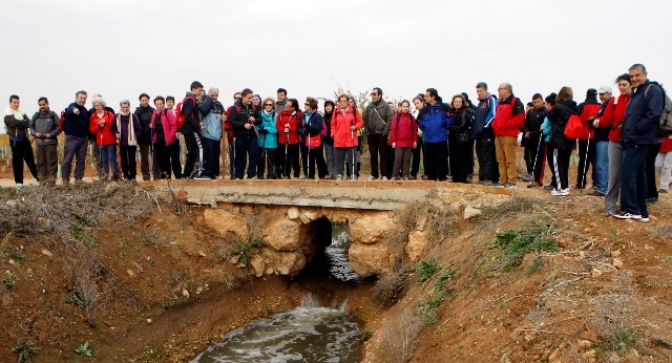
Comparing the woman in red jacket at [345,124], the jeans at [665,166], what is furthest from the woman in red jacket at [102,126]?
the jeans at [665,166]

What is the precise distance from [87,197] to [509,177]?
291 inches

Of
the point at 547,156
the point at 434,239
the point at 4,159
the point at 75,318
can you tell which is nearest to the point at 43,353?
the point at 75,318

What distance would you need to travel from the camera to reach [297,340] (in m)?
8.24

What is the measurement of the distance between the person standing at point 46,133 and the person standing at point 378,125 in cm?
610

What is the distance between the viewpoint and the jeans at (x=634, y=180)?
19.9 ft

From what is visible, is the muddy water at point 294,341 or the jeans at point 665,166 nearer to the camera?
the muddy water at point 294,341

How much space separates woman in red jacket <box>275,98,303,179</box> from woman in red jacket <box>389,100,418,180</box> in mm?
1974

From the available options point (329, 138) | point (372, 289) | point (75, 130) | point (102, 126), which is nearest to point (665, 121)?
point (372, 289)

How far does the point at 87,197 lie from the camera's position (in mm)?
9250

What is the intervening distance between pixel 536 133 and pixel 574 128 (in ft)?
Answer: 4.61

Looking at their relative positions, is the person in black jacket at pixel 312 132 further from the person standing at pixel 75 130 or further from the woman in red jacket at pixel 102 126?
the person standing at pixel 75 130

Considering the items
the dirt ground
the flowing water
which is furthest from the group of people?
the flowing water

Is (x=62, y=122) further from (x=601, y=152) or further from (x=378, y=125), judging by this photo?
(x=601, y=152)

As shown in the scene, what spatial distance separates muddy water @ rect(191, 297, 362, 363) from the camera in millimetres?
7648
